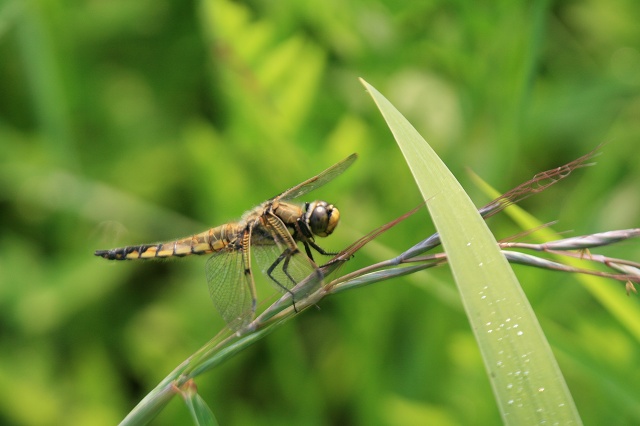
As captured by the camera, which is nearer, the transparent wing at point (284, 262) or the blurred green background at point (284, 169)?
the transparent wing at point (284, 262)

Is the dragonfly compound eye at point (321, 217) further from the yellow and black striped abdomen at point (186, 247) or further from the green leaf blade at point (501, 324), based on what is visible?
the green leaf blade at point (501, 324)

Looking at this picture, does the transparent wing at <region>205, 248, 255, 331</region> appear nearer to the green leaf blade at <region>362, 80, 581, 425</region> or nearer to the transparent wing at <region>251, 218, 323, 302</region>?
the transparent wing at <region>251, 218, 323, 302</region>

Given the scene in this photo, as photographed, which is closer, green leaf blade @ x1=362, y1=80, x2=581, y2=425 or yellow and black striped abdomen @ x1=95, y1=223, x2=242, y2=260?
green leaf blade @ x1=362, y1=80, x2=581, y2=425

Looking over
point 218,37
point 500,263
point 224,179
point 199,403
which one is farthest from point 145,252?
point 500,263

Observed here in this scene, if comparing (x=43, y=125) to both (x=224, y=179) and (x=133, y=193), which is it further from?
(x=224, y=179)

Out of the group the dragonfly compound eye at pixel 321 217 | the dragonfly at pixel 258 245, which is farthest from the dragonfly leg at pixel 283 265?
the dragonfly compound eye at pixel 321 217

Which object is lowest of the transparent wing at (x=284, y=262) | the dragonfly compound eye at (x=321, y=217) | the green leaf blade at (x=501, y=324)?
the green leaf blade at (x=501, y=324)

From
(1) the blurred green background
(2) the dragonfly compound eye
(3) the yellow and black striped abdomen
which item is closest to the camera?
(2) the dragonfly compound eye

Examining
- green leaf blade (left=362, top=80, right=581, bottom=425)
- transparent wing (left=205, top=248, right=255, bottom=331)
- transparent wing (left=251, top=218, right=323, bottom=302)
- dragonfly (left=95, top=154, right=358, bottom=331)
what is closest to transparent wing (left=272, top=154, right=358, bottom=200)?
dragonfly (left=95, top=154, right=358, bottom=331)
